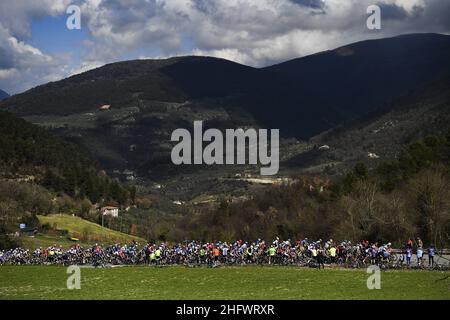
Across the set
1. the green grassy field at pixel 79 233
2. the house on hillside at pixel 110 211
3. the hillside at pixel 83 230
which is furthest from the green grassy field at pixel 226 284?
the house on hillside at pixel 110 211

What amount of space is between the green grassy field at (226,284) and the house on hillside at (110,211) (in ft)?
381

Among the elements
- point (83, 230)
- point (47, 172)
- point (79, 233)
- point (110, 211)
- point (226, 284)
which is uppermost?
point (47, 172)

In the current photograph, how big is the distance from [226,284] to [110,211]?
135667 mm

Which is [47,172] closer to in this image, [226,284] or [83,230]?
[83,230]

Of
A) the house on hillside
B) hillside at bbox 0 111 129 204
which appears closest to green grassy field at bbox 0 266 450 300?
the house on hillside

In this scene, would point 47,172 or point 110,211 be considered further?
point 47,172

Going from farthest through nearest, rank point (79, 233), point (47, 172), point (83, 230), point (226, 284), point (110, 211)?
point (47, 172), point (110, 211), point (83, 230), point (79, 233), point (226, 284)

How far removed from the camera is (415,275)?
4175 cm

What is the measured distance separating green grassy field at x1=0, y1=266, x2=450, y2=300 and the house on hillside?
116 m

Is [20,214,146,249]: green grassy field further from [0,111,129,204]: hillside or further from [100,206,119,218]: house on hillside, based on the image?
[0,111,129,204]: hillside

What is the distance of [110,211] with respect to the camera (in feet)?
562

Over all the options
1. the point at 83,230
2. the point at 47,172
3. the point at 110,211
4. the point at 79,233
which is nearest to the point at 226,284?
the point at 79,233

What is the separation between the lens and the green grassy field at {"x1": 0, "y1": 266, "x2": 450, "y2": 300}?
3375cm

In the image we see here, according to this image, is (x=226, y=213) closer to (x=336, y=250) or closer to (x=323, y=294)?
(x=336, y=250)
